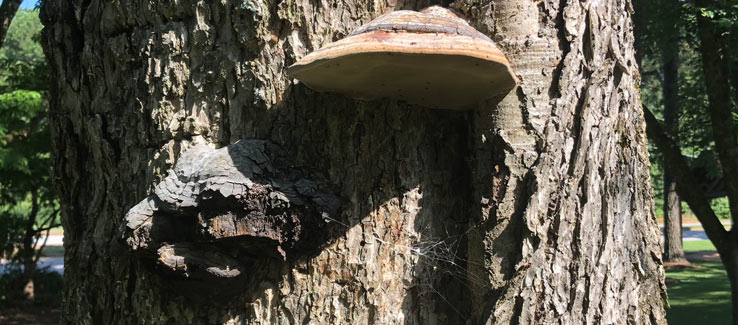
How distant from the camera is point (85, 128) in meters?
2.06

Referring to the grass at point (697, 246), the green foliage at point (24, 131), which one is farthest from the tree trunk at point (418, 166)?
the grass at point (697, 246)

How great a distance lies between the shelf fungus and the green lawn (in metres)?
11.6

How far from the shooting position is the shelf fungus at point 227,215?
159cm

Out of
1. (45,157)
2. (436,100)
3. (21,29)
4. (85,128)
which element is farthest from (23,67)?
(21,29)

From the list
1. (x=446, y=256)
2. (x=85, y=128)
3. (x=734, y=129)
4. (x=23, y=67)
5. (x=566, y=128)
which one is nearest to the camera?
(x=566, y=128)

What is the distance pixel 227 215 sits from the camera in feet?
5.21

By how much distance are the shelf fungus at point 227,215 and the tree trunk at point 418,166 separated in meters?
0.07

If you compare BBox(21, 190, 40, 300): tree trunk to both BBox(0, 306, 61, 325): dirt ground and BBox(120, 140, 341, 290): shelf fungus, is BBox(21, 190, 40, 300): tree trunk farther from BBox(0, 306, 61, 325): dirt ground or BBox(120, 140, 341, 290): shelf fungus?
BBox(120, 140, 341, 290): shelf fungus

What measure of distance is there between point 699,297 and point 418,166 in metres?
14.6

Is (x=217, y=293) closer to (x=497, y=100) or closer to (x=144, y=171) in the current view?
(x=144, y=171)

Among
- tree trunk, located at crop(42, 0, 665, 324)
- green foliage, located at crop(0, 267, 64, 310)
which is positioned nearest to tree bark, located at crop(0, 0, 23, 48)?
tree trunk, located at crop(42, 0, 665, 324)

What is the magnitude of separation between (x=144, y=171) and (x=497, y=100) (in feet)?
3.79

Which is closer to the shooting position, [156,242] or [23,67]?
[156,242]

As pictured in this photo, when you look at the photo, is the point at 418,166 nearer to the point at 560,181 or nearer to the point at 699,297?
the point at 560,181
